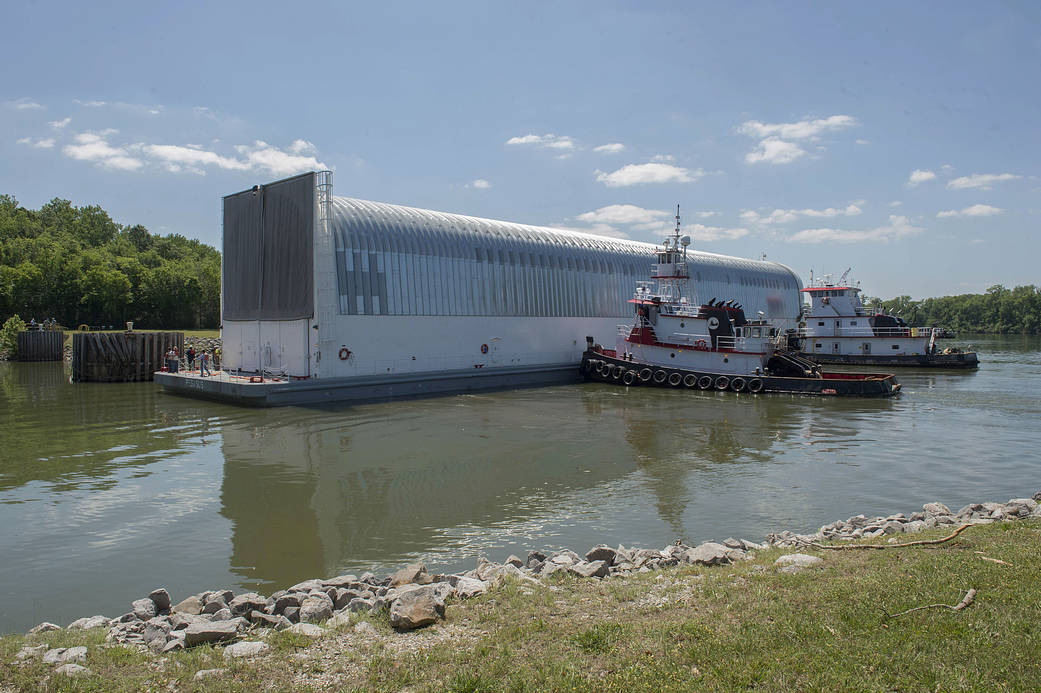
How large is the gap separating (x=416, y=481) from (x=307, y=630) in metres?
8.65

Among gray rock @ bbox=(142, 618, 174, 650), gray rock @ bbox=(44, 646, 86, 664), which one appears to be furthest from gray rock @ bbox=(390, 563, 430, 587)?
gray rock @ bbox=(44, 646, 86, 664)

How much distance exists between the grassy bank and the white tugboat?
45.3 m

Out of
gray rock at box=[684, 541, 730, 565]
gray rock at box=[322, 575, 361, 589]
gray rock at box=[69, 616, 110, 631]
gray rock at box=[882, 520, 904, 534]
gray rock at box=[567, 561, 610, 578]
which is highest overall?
gray rock at box=[684, 541, 730, 565]

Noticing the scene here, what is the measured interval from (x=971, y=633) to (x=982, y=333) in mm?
169826

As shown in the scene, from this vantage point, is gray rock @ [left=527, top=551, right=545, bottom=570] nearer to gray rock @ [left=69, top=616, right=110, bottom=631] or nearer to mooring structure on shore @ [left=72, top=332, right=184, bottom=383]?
gray rock @ [left=69, top=616, right=110, bottom=631]

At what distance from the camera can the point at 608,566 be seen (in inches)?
330

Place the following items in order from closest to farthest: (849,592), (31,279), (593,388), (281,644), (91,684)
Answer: (91,684)
(281,644)
(849,592)
(593,388)
(31,279)

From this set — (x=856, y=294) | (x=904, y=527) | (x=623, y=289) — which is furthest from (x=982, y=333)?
(x=904, y=527)

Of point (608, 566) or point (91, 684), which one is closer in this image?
point (91, 684)

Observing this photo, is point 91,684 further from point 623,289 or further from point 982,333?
point 982,333

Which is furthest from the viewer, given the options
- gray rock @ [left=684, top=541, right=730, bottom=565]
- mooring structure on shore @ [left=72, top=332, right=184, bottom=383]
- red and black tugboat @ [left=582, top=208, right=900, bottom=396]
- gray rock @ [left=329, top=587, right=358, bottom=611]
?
mooring structure on shore @ [left=72, top=332, right=184, bottom=383]

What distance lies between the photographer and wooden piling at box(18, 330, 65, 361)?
1992 inches

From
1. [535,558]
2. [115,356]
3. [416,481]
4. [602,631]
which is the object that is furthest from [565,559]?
[115,356]

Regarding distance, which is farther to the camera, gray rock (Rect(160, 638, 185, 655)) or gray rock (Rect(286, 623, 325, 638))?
gray rock (Rect(286, 623, 325, 638))
